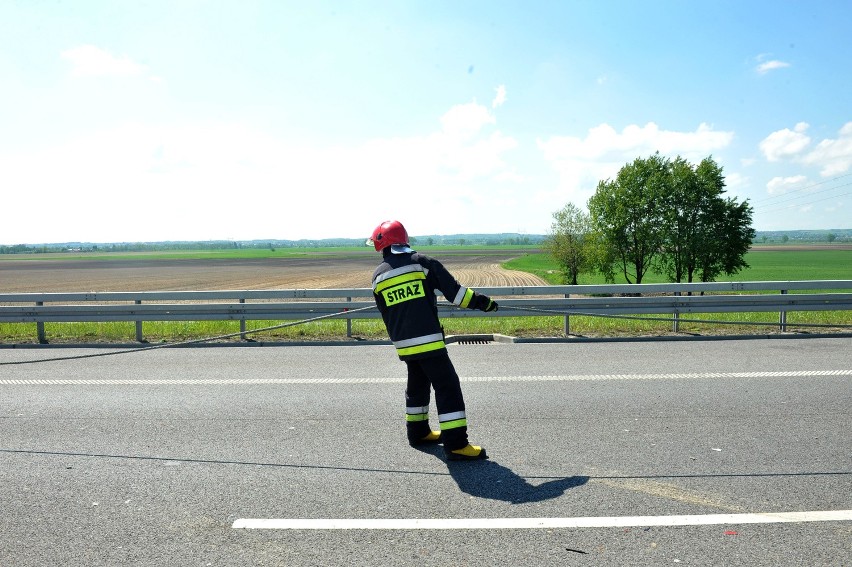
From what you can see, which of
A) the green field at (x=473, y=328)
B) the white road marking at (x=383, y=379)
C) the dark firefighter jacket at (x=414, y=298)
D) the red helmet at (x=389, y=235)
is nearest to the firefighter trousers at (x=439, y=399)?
the dark firefighter jacket at (x=414, y=298)

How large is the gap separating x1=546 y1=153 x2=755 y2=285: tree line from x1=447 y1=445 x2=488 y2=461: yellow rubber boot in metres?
52.7

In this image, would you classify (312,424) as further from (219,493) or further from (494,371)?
(494,371)

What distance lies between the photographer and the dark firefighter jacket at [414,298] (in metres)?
4.79

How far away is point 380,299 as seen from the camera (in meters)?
5.01

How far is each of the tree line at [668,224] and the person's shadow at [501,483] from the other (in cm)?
5288

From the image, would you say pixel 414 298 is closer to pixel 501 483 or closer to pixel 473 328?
pixel 501 483

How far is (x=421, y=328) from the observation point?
4.79 metres

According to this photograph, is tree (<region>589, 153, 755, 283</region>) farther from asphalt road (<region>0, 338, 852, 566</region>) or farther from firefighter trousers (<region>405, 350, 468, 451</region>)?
firefighter trousers (<region>405, 350, 468, 451</region>)

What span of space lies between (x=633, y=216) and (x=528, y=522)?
5807 centimetres

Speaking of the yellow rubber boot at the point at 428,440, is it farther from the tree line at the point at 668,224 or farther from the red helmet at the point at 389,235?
the tree line at the point at 668,224

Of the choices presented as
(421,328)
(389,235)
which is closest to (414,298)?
(421,328)

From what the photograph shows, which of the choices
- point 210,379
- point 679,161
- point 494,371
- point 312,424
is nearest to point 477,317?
point 494,371

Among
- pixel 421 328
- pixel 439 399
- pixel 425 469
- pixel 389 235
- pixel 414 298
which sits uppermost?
pixel 389 235

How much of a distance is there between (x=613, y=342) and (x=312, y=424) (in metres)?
6.00
